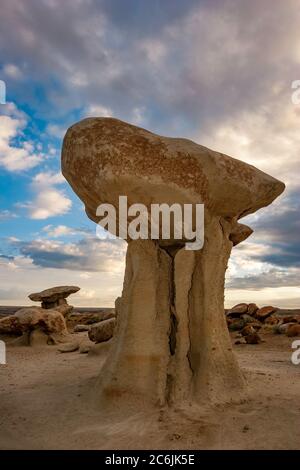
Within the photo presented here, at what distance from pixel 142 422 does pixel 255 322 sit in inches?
537

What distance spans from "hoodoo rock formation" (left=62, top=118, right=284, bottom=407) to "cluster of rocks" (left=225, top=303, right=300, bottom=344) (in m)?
8.68

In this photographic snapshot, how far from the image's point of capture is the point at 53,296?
2155cm

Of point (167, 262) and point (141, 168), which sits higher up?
point (141, 168)

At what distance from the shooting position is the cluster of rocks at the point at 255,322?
15.0 metres

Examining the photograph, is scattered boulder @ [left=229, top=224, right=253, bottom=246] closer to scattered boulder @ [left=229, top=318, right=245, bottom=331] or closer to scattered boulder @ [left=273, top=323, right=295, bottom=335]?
scattered boulder @ [left=273, top=323, right=295, bottom=335]

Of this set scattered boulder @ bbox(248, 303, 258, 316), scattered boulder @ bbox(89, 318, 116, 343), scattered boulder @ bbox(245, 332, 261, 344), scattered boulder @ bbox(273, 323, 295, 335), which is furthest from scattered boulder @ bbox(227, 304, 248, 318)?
scattered boulder @ bbox(89, 318, 116, 343)

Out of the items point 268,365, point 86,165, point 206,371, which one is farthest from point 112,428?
point 268,365

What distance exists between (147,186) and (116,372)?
283cm

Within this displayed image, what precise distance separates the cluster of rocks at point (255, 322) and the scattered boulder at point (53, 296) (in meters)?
8.76

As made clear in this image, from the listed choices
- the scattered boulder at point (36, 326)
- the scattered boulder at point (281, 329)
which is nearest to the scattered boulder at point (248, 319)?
the scattered boulder at point (281, 329)

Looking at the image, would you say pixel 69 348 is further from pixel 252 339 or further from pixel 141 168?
A: pixel 141 168

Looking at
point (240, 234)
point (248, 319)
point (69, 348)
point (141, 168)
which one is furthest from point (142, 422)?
point (248, 319)

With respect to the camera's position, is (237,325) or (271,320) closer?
(237,325)
